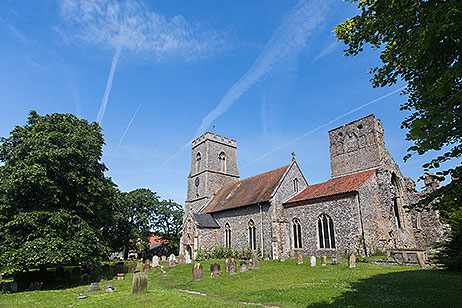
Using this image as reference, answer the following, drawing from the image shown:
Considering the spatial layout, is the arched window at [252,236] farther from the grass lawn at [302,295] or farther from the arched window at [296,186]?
the grass lawn at [302,295]

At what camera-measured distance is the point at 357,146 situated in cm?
2447

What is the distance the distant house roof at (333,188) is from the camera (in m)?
19.5

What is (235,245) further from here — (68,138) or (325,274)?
(68,138)

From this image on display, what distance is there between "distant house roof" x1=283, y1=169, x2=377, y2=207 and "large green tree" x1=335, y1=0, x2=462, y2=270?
495 inches

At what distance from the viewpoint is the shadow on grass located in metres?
7.71

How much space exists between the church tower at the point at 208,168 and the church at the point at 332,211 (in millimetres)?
3647

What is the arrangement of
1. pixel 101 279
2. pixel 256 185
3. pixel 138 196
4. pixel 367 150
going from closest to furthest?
1. pixel 101 279
2. pixel 367 150
3. pixel 256 185
4. pixel 138 196

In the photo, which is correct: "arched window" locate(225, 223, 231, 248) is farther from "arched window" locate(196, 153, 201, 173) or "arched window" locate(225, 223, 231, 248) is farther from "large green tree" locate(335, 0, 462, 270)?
"large green tree" locate(335, 0, 462, 270)

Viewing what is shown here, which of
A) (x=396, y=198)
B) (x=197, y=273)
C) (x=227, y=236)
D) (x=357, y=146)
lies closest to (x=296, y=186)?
(x=357, y=146)

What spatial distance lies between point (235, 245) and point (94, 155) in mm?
14922

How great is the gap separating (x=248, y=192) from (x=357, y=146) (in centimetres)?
1105

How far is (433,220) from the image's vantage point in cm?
2202

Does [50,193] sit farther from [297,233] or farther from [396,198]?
[396,198]

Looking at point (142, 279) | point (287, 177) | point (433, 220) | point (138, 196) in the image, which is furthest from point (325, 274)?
point (138, 196)
